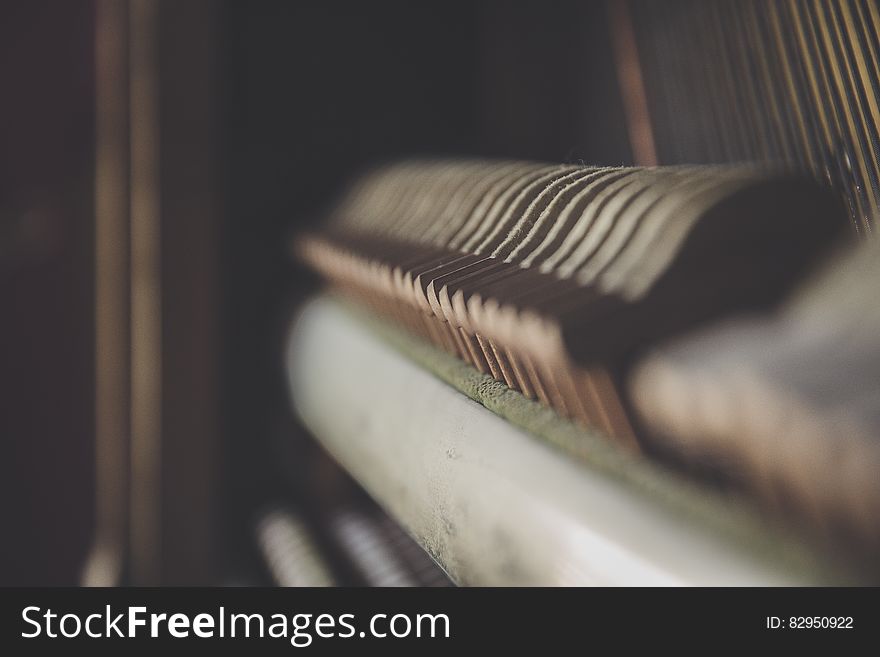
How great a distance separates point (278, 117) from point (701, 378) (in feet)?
5.33

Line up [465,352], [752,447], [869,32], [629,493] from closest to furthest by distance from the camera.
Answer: [752,447] < [629,493] < [869,32] < [465,352]

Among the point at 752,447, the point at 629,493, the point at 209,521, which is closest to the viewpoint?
the point at 752,447

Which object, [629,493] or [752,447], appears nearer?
[752,447]

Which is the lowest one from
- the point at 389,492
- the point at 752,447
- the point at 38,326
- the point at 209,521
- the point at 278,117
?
the point at 209,521

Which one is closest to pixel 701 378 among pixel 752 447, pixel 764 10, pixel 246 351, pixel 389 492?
A: pixel 752 447

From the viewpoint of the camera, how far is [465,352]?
0.79 meters

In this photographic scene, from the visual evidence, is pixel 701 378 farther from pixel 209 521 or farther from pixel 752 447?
pixel 209 521

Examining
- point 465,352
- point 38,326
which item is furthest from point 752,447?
point 38,326

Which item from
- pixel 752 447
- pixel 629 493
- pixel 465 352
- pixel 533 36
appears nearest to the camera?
A: pixel 752 447

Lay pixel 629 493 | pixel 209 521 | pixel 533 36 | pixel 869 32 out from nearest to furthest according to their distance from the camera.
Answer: pixel 629 493 → pixel 869 32 → pixel 533 36 → pixel 209 521

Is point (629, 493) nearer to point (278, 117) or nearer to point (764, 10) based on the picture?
point (764, 10)

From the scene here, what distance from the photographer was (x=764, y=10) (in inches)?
33.6

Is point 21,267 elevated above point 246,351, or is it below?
above

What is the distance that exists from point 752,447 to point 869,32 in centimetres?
51
